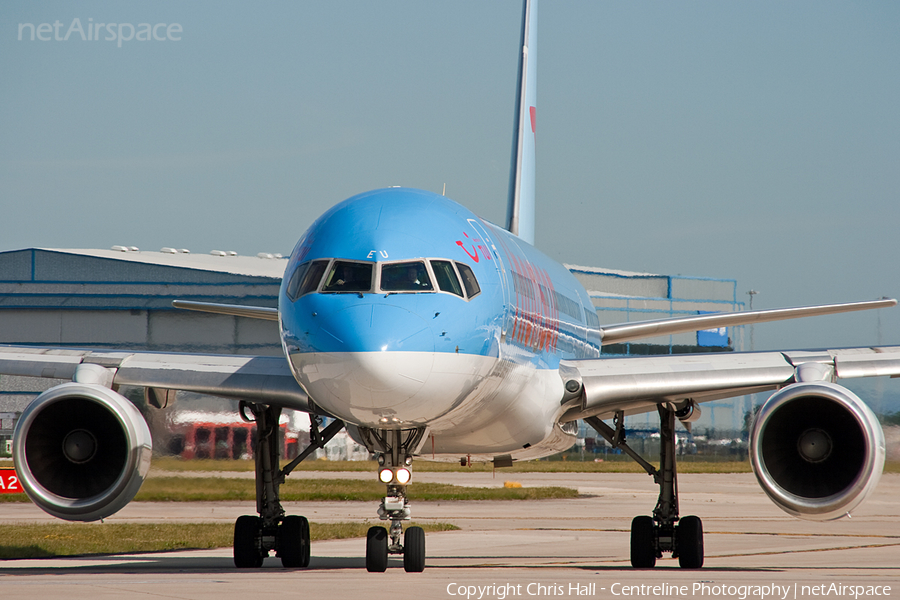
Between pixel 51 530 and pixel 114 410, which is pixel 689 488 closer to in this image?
pixel 51 530

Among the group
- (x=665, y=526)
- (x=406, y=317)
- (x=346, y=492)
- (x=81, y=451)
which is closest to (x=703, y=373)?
(x=665, y=526)

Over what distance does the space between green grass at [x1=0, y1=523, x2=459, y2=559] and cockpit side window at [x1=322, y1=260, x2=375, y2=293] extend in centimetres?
850

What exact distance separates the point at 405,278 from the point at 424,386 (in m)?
1.04

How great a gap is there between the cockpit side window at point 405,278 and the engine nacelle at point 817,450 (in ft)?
13.4

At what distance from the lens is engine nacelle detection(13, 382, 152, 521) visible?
12.5 meters

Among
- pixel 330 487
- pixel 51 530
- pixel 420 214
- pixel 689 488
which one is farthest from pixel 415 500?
pixel 420 214

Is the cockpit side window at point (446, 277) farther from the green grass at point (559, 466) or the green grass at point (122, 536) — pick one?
the green grass at point (559, 466)

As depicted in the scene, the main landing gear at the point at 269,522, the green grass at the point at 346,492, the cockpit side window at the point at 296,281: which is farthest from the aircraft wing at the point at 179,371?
the green grass at the point at 346,492

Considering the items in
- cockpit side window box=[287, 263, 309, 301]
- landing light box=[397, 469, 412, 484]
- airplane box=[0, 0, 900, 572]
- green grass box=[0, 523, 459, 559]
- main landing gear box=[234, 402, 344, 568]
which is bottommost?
green grass box=[0, 523, 459, 559]

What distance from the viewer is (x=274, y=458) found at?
611 inches

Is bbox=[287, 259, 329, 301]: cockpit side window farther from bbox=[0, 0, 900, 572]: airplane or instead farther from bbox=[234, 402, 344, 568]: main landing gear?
bbox=[234, 402, 344, 568]: main landing gear

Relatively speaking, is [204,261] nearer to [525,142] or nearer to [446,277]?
[525,142]

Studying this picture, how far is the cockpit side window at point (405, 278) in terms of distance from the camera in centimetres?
1056
